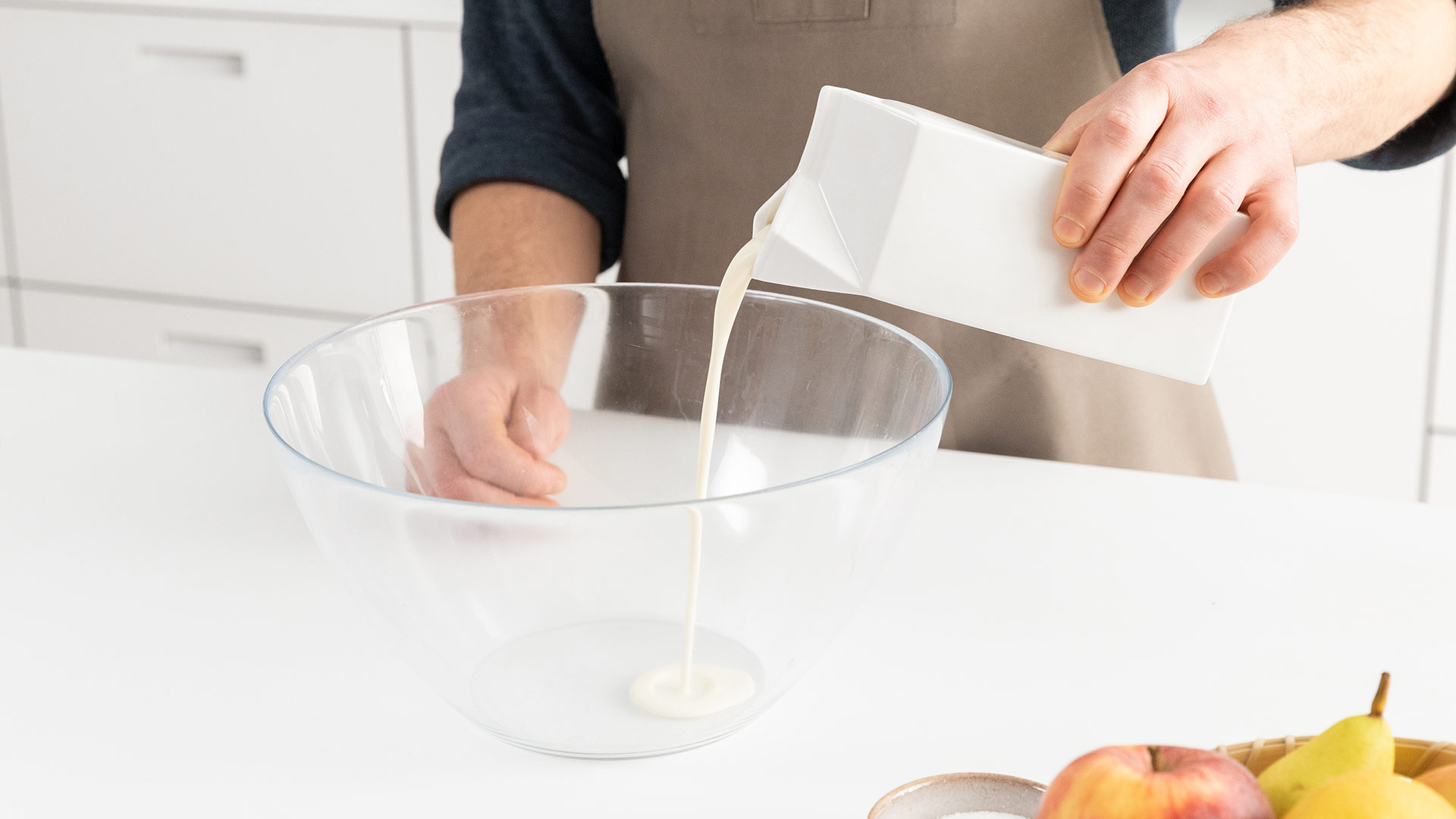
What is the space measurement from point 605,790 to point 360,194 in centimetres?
184

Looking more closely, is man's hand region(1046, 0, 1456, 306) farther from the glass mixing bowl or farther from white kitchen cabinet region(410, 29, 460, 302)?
white kitchen cabinet region(410, 29, 460, 302)

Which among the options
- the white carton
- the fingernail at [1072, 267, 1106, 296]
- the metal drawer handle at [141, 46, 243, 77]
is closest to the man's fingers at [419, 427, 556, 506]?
the white carton

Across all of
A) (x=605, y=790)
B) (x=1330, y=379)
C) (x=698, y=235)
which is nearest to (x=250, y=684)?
(x=605, y=790)

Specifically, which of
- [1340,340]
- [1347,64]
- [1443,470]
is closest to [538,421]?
[1347,64]

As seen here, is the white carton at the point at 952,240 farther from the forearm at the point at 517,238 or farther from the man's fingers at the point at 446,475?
the forearm at the point at 517,238

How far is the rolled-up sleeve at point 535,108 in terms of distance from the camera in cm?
102

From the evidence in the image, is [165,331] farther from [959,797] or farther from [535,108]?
[959,797]

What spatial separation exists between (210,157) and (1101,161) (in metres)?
2.10

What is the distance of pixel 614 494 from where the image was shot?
74 cm

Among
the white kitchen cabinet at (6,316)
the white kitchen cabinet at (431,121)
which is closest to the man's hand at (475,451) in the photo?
the white kitchen cabinet at (431,121)

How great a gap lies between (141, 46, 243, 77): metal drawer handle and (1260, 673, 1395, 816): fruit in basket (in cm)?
221

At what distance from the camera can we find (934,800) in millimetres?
424

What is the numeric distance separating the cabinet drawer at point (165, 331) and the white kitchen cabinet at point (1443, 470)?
A: 180cm

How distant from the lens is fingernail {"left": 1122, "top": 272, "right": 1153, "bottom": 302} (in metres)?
0.54
